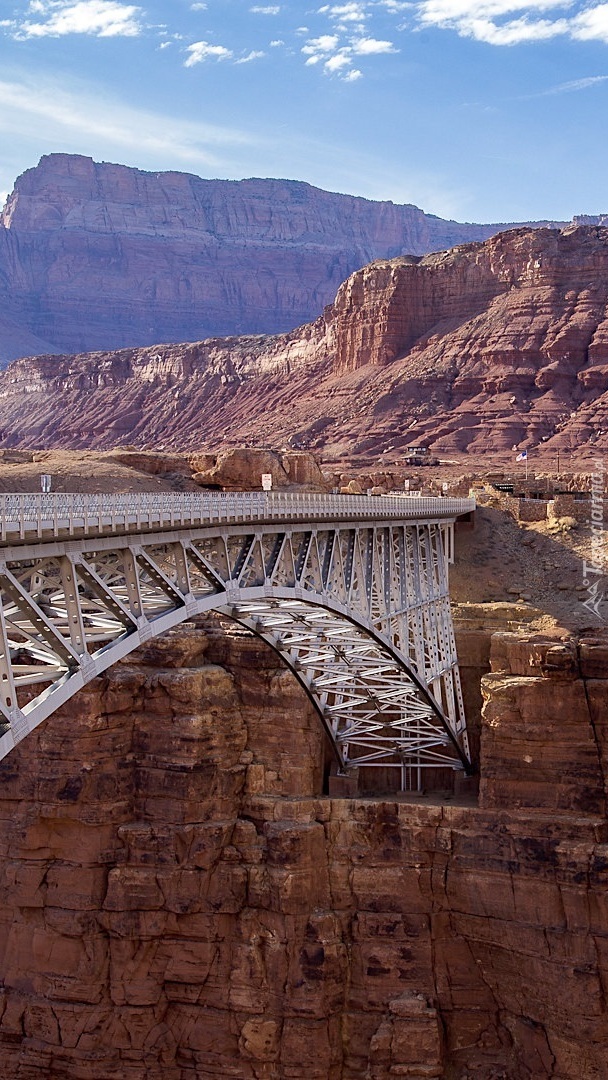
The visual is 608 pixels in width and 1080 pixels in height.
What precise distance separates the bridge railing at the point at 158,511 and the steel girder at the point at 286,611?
32 cm

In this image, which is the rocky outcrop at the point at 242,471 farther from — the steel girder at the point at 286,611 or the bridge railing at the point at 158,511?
the bridge railing at the point at 158,511

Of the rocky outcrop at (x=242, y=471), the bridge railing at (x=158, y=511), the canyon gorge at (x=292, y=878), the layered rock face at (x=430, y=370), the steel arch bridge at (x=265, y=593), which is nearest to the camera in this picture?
the bridge railing at (x=158, y=511)

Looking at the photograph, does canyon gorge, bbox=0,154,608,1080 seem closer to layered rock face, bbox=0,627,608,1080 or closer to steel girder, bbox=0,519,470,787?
layered rock face, bbox=0,627,608,1080

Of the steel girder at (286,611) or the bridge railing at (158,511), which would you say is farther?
the steel girder at (286,611)

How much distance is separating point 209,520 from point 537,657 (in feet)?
76.3

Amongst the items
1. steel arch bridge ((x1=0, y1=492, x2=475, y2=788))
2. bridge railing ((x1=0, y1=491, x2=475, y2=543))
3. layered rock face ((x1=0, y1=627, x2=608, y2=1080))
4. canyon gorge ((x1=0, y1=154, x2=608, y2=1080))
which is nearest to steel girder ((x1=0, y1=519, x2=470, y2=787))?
steel arch bridge ((x1=0, y1=492, x2=475, y2=788))

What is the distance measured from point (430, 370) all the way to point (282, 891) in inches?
3246

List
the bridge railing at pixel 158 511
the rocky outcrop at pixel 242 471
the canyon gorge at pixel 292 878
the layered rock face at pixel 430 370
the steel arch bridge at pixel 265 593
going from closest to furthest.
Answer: the bridge railing at pixel 158 511, the steel arch bridge at pixel 265 593, the canyon gorge at pixel 292 878, the rocky outcrop at pixel 242 471, the layered rock face at pixel 430 370

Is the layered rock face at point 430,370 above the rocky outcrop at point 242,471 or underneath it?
above

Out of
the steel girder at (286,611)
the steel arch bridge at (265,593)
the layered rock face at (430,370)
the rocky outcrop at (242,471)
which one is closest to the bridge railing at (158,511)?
the steel arch bridge at (265,593)

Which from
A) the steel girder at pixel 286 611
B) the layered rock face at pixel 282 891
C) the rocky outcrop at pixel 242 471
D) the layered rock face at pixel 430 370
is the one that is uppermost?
the layered rock face at pixel 430 370

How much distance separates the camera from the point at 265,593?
105ft

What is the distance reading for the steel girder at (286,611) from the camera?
856 inches

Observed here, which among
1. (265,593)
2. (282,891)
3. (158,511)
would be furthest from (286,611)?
(282,891)
